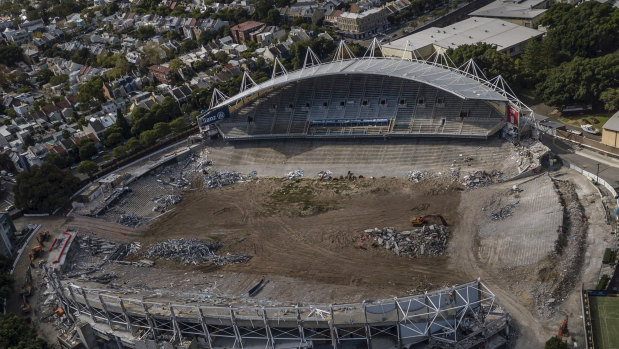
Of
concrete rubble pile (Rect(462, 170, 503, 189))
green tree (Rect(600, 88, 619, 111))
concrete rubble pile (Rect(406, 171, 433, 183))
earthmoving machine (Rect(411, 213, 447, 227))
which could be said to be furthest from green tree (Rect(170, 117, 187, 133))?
green tree (Rect(600, 88, 619, 111))

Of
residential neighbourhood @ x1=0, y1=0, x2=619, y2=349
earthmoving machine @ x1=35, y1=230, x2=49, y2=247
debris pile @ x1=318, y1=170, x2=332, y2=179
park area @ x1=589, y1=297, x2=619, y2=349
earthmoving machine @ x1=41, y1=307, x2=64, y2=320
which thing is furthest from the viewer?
debris pile @ x1=318, y1=170, x2=332, y2=179

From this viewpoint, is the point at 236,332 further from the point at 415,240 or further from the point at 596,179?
the point at 596,179

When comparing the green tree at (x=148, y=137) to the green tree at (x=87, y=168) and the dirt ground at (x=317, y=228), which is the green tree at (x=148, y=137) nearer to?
the green tree at (x=87, y=168)

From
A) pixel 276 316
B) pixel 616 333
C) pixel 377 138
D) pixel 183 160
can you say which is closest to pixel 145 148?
pixel 183 160

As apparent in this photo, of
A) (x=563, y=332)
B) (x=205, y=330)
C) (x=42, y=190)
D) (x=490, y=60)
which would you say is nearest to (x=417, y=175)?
(x=563, y=332)

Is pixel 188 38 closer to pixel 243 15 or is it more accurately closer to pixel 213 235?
pixel 243 15

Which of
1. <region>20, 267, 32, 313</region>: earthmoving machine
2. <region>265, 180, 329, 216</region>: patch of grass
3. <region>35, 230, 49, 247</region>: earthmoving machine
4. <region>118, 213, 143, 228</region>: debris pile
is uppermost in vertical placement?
<region>265, 180, 329, 216</region>: patch of grass

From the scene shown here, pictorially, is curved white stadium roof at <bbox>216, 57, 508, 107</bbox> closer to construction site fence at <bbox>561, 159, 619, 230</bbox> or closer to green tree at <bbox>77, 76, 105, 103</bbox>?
construction site fence at <bbox>561, 159, 619, 230</bbox>

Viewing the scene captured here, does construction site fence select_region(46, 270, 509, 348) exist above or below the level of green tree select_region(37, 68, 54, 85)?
below
